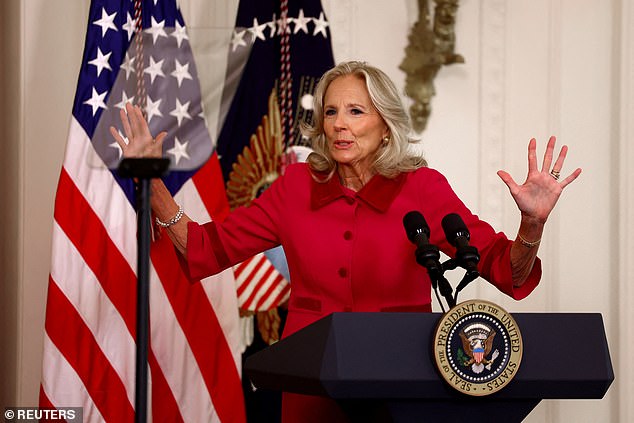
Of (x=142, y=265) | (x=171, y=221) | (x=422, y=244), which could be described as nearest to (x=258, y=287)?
(x=171, y=221)

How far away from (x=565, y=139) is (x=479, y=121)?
1.38 ft

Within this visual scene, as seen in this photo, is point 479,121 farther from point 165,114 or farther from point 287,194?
point 165,114

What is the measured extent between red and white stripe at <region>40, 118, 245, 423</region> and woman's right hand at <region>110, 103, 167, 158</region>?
1453mm

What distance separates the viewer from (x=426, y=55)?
424 centimetres

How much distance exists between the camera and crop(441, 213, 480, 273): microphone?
6.45 ft

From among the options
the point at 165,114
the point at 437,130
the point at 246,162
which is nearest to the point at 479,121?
the point at 437,130

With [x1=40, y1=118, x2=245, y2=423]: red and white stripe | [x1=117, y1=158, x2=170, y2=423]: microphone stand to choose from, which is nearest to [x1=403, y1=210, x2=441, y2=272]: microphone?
[x1=117, y1=158, x2=170, y2=423]: microphone stand

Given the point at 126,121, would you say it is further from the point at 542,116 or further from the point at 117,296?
the point at 542,116

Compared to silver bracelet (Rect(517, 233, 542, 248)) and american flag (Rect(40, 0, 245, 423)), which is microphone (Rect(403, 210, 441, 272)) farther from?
american flag (Rect(40, 0, 245, 423))

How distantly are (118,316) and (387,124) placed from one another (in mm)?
1413

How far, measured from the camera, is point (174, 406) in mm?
3619

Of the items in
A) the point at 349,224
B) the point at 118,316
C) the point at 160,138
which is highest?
the point at 160,138

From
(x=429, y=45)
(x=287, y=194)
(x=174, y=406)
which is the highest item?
(x=429, y=45)

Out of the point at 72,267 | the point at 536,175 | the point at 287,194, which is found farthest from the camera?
the point at 72,267
